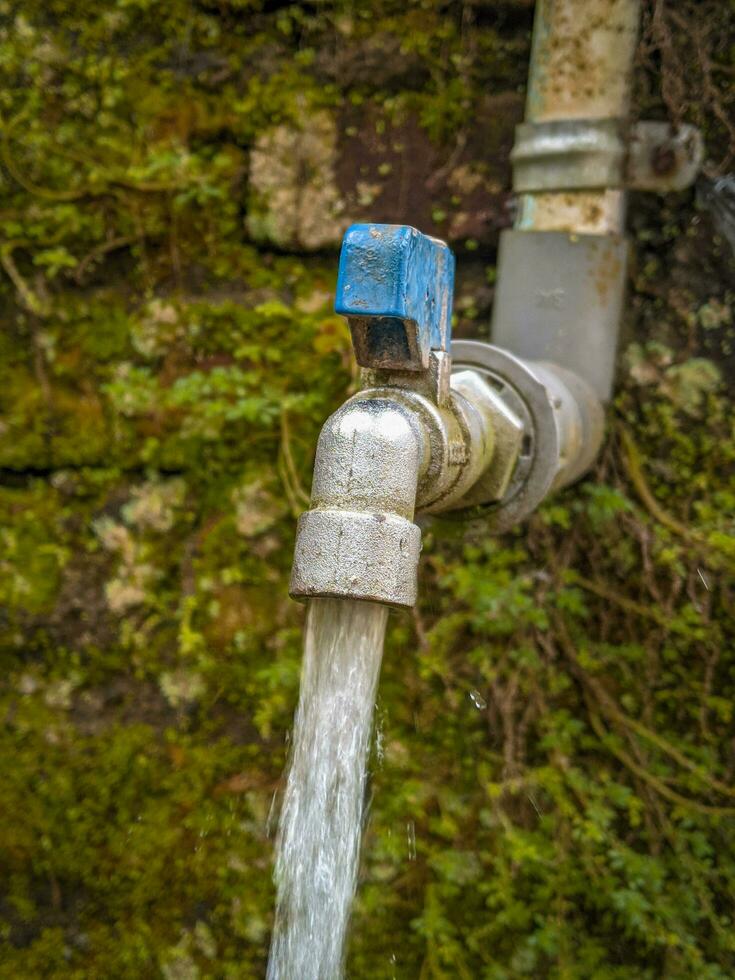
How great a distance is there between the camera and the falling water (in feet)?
3.71

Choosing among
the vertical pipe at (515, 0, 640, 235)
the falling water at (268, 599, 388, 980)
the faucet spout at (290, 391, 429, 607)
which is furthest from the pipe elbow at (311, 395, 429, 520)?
the vertical pipe at (515, 0, 640, 235)

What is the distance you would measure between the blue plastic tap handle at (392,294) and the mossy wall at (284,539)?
0.66 meters

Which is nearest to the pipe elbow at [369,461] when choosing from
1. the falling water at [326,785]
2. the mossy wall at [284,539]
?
the falling water at [326,785]

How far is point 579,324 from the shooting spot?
1682 mm

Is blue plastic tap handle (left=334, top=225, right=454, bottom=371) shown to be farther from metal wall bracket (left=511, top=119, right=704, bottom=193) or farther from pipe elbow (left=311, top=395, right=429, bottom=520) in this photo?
metal wall bracket (left=511, top=119, right=704, bottom=193)

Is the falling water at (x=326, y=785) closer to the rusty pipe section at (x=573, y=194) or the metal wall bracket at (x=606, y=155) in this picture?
the rusty pipe section at (x=573, y=194)

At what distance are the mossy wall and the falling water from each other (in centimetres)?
50

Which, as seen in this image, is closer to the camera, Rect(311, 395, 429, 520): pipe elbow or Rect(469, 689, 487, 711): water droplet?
Rect(311, 395, 429, 520): pipe elbow

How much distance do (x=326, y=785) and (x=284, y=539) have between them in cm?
76

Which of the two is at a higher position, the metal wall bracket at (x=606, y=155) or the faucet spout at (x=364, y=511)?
the metal wall bracket at (x=606, y=155)

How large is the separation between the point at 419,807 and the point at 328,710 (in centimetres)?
73

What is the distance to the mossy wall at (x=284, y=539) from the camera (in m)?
1.69

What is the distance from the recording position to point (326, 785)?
119 cm

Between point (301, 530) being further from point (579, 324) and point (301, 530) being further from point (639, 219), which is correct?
point (639, 219)
